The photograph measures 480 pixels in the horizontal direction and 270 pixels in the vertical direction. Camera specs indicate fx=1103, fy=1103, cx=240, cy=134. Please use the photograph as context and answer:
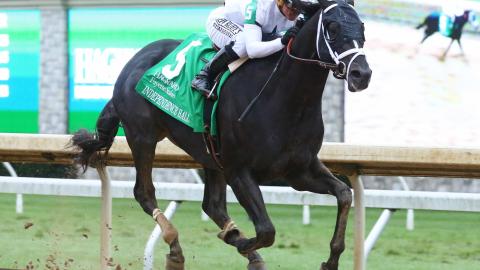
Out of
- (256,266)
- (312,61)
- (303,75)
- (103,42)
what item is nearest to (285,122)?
(303,75)

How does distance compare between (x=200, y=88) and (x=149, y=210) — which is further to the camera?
(x=149, y=210)

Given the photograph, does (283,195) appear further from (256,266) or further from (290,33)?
(290,33)

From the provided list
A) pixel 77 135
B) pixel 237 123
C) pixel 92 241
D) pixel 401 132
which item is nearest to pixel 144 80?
pixel 77 135

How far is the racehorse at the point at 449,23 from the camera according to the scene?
1241 cm

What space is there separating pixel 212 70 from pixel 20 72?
31.7ft

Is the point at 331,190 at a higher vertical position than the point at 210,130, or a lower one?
lower

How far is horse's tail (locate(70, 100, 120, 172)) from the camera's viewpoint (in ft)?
20.1

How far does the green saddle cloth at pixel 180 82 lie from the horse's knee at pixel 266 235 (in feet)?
2.24

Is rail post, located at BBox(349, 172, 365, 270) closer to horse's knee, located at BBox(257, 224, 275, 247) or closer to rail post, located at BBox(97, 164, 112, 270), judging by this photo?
horse's knee, located at BBox(257, 224, 275, 247)

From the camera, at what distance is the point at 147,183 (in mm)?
6043

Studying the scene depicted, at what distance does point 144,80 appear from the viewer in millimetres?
5949

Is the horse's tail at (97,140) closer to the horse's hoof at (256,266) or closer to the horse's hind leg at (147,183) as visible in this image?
the horse's hind leg at (147,183)

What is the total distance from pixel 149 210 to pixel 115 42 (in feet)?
27.8

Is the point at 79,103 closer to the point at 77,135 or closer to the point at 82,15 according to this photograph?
the point at 82,15
